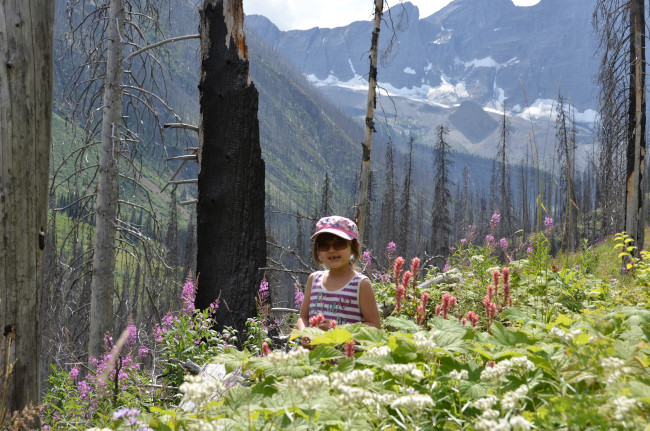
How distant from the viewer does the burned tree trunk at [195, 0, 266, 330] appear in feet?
17.1

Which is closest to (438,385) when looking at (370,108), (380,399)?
(380,399)

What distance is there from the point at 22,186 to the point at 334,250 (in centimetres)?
214

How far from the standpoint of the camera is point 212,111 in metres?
5.32

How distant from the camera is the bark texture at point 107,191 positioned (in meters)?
7.43

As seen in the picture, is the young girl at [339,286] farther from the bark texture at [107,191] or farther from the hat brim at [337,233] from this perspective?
the bark texture at [107,191]

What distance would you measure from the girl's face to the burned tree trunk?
1.83 metres

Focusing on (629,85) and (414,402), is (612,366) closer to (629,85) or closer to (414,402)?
(414,402)

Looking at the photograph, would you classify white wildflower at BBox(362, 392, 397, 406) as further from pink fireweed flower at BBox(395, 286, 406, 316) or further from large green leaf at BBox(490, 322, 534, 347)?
pink fireweed flower at BBox(395, 286, 406, 316)

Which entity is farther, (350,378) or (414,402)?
(350,378)

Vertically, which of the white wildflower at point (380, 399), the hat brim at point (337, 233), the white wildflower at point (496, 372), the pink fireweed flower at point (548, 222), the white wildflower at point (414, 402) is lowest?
the white wildflower at point (380, 399)

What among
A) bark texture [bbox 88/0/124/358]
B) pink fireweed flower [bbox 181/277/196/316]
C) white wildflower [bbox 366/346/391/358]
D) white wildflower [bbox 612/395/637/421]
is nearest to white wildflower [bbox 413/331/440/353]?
white wildflower [bbox 366/346/391/358]

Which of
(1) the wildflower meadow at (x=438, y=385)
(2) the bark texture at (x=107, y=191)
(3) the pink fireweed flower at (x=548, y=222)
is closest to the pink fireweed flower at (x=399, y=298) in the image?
(1) the wildflower meadow at (x=438, y=385)

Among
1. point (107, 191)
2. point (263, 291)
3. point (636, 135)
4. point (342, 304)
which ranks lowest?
point (263, 291)

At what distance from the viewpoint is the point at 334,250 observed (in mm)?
3631
